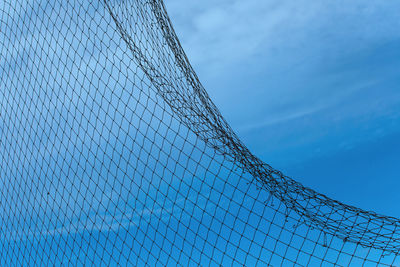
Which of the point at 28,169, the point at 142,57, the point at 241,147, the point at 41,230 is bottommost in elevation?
the point at 41,230

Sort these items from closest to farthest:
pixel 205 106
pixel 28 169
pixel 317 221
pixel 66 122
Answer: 1. pixel 317 221
2. pixel 205 106
3. pixel 66 122
4. pixel 28 169

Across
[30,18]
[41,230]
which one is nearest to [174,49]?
[30,18]

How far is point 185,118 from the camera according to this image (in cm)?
294

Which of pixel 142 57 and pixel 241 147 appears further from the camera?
pixel 142 57

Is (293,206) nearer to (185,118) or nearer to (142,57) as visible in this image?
(185,118)

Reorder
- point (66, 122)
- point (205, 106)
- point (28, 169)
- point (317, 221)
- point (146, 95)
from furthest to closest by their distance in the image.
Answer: point (28, 169)
point (66, 122)
point (146, 95)
point (205, 106)
point (317, 221)

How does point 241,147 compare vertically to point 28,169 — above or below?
above

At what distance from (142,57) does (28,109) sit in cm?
150

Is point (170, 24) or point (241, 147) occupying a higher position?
point (170, 24)

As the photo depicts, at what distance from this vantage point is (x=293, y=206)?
2848 mm

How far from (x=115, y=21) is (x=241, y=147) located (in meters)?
1.23

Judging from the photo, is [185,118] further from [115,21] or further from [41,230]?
[41,230]

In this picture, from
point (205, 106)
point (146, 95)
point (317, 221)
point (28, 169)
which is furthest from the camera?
point (28, 169)

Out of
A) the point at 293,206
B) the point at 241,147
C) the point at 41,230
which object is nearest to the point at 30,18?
the point at 41,230
